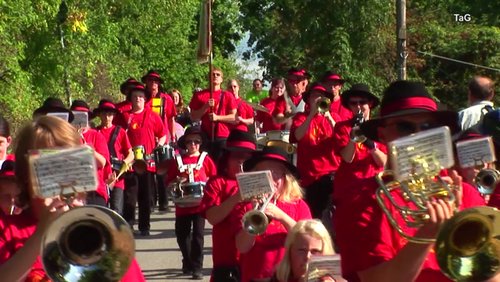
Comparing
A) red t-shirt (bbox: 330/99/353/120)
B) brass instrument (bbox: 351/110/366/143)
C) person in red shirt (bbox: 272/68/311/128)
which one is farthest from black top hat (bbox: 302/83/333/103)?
person in red shirt (bbox: 272/68/311/128)

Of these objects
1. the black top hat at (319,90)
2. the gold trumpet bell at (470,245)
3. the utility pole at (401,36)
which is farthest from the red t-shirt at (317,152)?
the utility pole at (401,36)

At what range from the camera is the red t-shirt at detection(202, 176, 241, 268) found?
7.88 m

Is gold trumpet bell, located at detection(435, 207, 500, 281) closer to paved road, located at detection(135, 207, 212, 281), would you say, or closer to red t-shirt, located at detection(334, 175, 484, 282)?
red t-shirt, located at detection(334, 175, 484, 282)

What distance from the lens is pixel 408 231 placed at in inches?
158

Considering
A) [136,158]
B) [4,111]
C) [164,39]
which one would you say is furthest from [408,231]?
[164,39]

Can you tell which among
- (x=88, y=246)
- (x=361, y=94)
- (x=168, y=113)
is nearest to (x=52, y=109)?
(x=361, y=94)

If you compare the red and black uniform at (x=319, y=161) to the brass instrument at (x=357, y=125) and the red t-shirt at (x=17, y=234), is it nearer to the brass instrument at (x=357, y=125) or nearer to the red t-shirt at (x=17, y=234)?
the brass instrument at (x=357, y=125)

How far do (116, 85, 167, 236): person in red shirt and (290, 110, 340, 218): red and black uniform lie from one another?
11.4 ft

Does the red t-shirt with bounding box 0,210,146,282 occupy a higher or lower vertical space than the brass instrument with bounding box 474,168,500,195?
higher

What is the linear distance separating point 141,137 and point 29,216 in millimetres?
10467

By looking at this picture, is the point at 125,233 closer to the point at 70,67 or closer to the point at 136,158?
the point at 136,158

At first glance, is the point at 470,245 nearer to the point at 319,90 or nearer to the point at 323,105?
the point at 323,105

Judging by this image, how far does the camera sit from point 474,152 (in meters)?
6.17

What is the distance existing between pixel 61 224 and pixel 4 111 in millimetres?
18663
